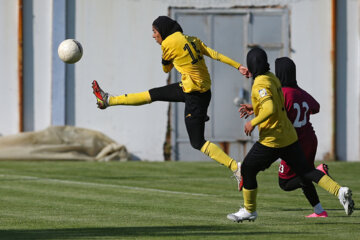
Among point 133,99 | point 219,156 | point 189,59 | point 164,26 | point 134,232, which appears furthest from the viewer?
point 133,99

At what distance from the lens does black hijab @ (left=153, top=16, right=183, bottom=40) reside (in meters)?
11.8

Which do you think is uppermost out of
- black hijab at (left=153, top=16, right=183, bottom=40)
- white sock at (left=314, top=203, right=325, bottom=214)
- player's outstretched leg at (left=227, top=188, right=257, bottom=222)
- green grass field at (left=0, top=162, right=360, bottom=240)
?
black hijab at (left=153, top=16, right=183, bottom=40)

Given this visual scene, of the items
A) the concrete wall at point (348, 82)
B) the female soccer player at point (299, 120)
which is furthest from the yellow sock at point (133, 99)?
the concrete wall at point (348, 82)

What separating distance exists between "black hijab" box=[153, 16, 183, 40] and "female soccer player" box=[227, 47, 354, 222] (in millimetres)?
2759

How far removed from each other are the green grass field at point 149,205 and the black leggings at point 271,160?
0.51m

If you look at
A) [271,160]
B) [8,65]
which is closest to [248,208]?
[271,160]

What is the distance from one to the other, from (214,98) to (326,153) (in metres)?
2.93

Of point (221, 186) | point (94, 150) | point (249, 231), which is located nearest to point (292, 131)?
point (249, 231)

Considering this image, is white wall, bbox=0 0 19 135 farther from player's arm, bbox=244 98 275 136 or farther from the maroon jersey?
player's arm, bbox=244 98 275 136

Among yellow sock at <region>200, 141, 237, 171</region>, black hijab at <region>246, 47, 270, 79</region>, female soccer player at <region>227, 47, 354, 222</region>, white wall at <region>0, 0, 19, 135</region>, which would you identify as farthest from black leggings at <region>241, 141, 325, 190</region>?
white wall at <region>0, 0, 19, 135</region>

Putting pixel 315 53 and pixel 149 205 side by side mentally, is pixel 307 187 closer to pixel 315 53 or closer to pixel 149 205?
pixel 149 205

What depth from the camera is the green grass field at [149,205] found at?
A: 8727mm

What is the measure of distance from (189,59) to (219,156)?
1.40 metres

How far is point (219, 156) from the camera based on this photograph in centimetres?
1134
